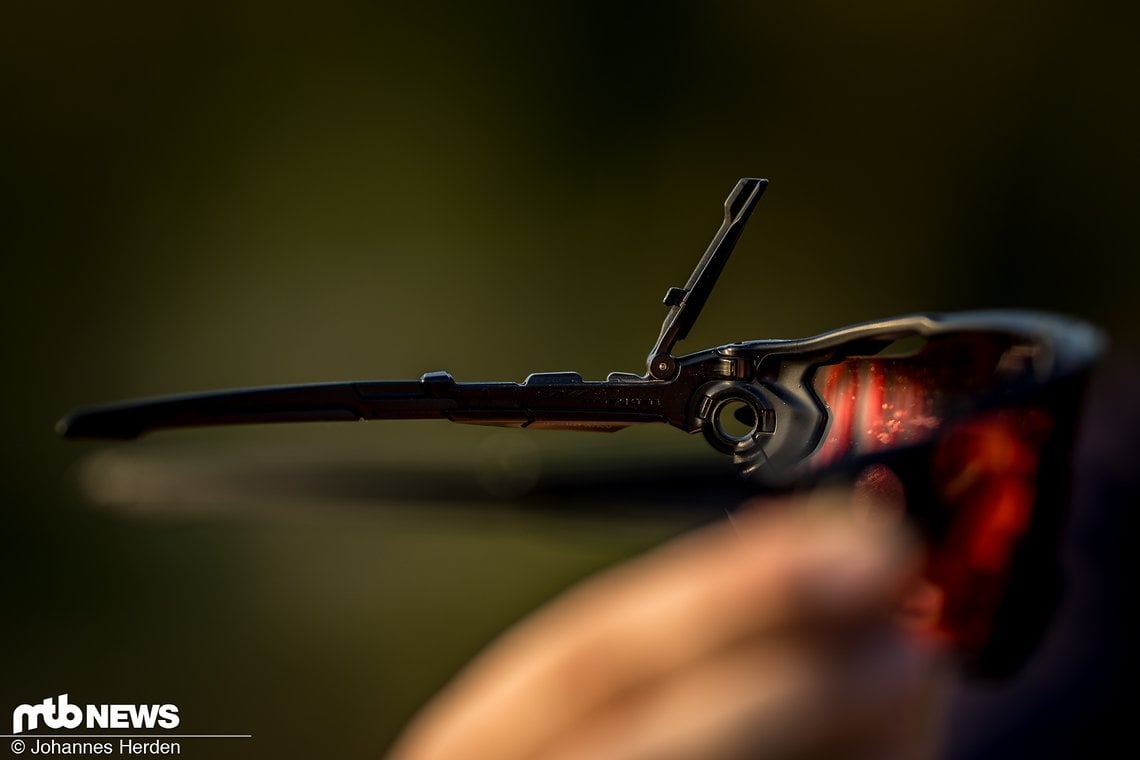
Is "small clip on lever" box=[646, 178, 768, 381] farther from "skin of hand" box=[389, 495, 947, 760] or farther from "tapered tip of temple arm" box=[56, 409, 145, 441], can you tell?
"tapered tip of temple arm" box=[56, 409, 145, 441]

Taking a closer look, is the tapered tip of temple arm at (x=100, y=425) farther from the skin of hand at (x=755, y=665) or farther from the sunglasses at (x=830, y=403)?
the skin of hand at (x=755, y=665)

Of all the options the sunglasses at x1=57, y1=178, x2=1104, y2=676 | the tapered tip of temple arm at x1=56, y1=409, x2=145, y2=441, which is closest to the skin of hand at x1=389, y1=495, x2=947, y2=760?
the sunglasses at x1=57, y1=178, x2=1104, y2=676

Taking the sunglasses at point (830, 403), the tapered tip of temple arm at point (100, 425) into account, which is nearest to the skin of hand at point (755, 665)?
the sunglasses at point (830, 403)

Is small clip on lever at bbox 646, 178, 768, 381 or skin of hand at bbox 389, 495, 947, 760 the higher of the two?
small clip on lever at bbox 646, 178, 768, 381

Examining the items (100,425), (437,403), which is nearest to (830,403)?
(437,403)

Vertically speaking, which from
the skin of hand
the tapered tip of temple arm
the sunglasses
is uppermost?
the tapered tip of temple arm

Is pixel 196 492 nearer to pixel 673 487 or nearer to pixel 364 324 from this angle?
pixel 673 487
